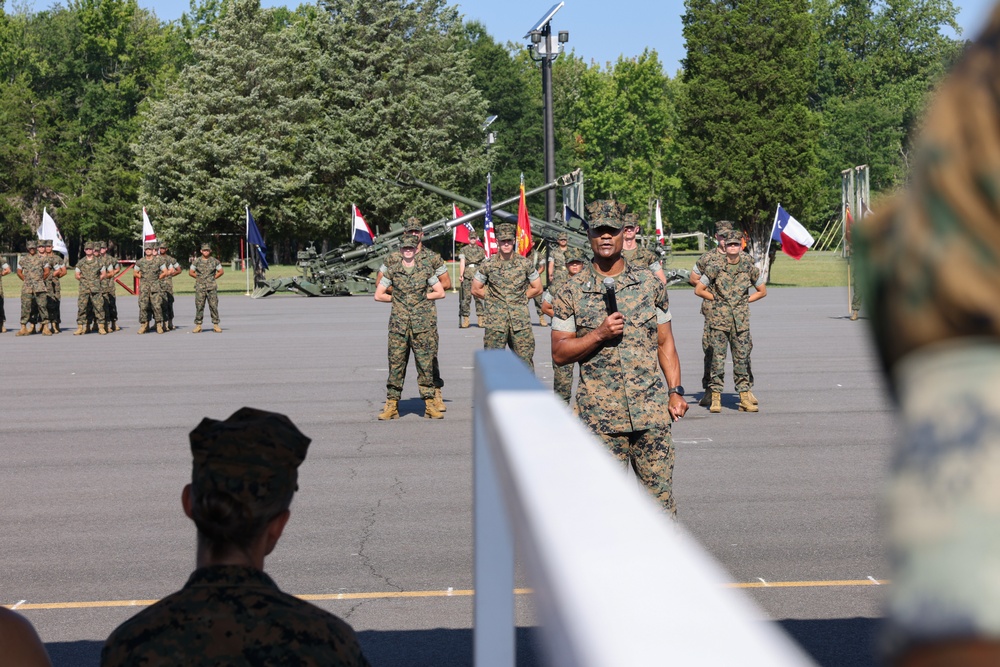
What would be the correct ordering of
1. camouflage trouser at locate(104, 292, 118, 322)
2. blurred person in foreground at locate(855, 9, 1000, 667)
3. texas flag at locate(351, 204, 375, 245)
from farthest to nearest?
texas flag at locate(351, 204, 375, 245) → camouflage trouser at locate(104, 292, 118, 322) → blurred person in foreground at locate(855, 9, 1000, 667)

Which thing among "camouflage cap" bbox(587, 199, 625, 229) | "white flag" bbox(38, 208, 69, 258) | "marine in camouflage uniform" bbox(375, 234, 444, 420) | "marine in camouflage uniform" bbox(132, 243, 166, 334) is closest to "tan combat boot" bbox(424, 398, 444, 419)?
"marine in camouflage uniform" bbox(375, 234, 444, 420)

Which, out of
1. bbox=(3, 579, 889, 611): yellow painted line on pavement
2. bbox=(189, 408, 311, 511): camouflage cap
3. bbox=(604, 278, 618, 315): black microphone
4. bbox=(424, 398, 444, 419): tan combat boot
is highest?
bbox=(604, 278, 618, 315): black microphone

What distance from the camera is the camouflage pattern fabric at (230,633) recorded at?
8.51 feet

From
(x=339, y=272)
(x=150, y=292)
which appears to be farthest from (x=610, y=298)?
(x=339, y=272)

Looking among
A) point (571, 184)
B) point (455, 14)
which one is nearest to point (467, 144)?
point (455, 14)

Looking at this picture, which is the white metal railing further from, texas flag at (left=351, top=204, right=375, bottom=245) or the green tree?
the green tree

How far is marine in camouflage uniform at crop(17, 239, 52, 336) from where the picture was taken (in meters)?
27.9

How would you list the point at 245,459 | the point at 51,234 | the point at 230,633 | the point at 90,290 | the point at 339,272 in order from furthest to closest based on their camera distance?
the point at 339,272 → the point at 51,234 → the point at 90,290 → the point at 245,459 → the point at 230,633

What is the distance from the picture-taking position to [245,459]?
294cm

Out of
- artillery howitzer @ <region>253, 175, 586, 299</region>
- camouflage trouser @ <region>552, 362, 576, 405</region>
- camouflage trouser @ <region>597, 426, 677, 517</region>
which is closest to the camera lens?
camouflage trouser @ <region>597, 426, 677, 517</region>

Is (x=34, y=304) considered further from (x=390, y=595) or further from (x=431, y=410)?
(x=390, y=595)

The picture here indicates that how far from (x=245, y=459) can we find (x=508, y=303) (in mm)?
11429

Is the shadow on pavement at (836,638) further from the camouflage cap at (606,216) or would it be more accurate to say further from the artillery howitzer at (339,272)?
the artillery howitzer at (339,272)

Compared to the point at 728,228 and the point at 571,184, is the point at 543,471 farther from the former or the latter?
the point at 571,184
